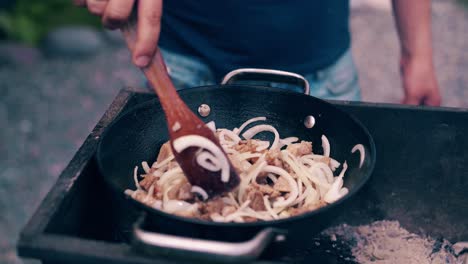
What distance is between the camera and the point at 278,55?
2744 mm

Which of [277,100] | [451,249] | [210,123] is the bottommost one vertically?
[451,249]

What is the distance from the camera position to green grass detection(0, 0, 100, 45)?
6.14 metres

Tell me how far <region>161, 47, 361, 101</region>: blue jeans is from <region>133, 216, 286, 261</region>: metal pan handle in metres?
1.43

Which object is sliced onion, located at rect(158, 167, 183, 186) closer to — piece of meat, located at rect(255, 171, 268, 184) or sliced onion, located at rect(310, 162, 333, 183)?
piece of meat, located at rect(255, 171, 268, 184)

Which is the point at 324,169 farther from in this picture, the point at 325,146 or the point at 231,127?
the point at 231,127

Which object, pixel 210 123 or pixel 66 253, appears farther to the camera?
pixel 210 123

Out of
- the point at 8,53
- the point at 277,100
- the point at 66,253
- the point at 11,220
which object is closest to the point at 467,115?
the point at 277,100

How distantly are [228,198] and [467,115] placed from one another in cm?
113

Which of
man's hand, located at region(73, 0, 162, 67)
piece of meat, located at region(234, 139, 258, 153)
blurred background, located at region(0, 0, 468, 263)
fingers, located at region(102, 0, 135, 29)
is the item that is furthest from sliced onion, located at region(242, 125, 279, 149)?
blurred background, located at region(0, 0, 468, 263)

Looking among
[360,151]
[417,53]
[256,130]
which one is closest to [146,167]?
[256,130]

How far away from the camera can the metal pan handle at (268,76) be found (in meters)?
2.25

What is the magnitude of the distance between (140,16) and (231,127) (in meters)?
0.80

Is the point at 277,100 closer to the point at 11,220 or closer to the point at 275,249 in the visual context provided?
the point at 275,249

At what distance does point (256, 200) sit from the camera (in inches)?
74.0
